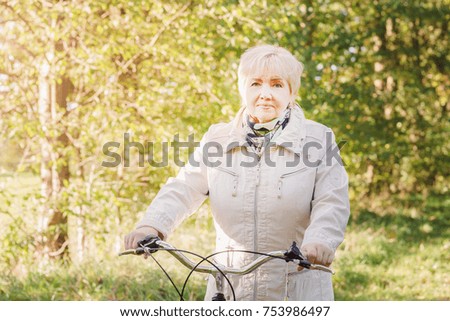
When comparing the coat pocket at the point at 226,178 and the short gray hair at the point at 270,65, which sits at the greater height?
the short gray hair at the point at 270,65

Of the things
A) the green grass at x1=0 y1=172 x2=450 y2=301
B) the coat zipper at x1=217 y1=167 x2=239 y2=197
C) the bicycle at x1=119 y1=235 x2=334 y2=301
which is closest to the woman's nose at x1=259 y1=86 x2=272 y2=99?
the coat zipper at x1=217 y1=167 x2=239 y2=197

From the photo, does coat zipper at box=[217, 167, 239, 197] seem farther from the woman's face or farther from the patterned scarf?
the woman's face

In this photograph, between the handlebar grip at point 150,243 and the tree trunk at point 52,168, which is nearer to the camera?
the handlebar grip at point 150,243

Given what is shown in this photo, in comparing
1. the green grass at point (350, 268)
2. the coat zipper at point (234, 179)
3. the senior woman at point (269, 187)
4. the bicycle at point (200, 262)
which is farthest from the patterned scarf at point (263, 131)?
the green grass at point (350, 268)

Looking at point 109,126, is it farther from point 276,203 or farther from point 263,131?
point 276,203

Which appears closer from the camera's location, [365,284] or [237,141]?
[237,141]

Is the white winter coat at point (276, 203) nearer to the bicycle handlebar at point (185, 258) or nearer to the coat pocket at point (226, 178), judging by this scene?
the coat pocket at point (226, 178)

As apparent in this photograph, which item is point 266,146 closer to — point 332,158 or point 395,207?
point 332,158

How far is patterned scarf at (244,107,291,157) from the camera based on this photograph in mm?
2396

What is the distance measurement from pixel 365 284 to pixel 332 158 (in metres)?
4.63

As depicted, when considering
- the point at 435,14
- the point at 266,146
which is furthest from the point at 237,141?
the point at 435,14

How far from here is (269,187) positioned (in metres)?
2.35

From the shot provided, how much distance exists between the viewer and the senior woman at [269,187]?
2354 millimetres
